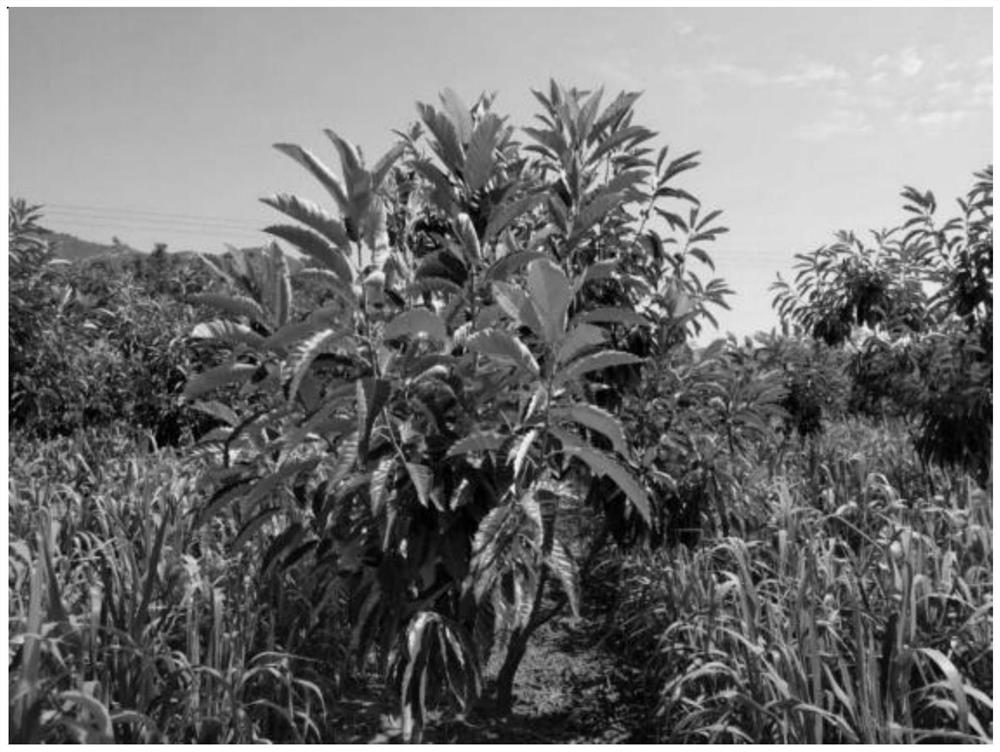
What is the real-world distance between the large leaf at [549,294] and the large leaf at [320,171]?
1.66 ft

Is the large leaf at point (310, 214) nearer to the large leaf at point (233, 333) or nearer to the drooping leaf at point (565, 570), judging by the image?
the large leaf at point (233, 333)

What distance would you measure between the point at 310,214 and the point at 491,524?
0.89m

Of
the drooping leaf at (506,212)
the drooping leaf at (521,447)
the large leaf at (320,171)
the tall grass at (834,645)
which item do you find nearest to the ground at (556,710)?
the tall grass at (834,645)

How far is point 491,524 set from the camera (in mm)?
2229

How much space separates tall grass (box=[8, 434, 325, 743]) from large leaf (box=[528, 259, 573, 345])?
120 centimetres

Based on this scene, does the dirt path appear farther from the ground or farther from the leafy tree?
the leafy tree

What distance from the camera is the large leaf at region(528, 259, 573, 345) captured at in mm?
2080

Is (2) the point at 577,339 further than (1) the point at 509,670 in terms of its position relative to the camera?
No

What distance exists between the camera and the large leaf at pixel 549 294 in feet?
6.82

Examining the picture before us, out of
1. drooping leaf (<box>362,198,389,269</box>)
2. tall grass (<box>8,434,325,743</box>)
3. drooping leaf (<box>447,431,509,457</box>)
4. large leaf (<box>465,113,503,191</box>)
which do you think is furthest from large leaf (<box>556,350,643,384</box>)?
tall grass (<box>8,434,325,743</box>)

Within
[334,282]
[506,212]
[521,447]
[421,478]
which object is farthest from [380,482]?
[506,212]

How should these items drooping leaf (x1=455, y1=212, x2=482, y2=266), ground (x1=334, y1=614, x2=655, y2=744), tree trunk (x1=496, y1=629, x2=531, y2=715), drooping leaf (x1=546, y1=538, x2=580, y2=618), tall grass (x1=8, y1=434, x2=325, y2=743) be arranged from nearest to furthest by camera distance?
tall grass (x1=8, y1=434, x2=325, y2=743)
drooping leaf (x1=546, y1=538, x2=580, y2=618)
drooping leaf (x1=455, y1=212, x2=482, y2=266)
ground (x1=334, y1=614, x2=655, y2=744)
tree trunk (x1=496, y1=629, x2=531, y2=715)

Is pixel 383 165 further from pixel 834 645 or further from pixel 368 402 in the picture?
pixel 834 645

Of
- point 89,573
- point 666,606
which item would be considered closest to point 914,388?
point 666,606
